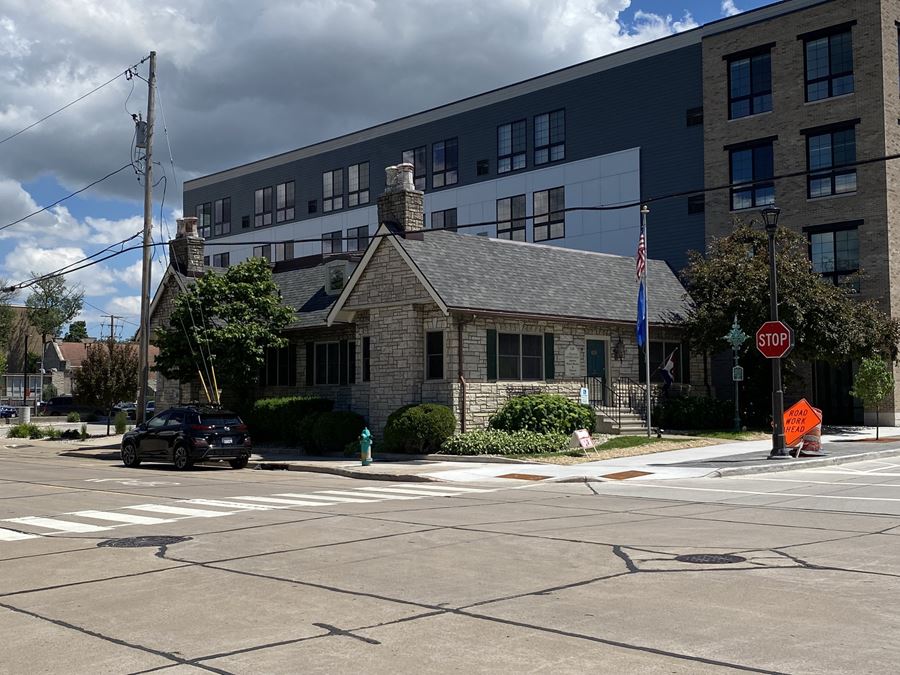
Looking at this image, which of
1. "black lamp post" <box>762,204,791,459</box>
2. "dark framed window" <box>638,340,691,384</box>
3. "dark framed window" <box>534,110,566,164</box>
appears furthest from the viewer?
"dark framed window" <box>534,110,566,164</box>

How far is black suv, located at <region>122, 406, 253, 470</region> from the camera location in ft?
82.8

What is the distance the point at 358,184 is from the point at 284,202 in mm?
7513

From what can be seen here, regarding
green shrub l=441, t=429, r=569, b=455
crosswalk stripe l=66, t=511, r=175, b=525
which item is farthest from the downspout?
crosswalk stripe l=66, t=511, r=175, b=525

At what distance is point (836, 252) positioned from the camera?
36156mm

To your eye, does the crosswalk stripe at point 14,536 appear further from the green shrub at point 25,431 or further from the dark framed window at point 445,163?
the dark framed window at point 445,163

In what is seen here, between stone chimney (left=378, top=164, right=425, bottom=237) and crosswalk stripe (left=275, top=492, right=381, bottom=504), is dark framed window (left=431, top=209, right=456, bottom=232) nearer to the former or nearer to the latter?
stone chimney (left=378, top=164, right=425, bottom=237)

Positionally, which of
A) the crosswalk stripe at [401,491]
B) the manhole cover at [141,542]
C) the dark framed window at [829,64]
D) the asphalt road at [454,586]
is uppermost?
the dark framed window at [829,64]

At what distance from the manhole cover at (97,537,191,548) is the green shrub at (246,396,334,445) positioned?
18538 mm

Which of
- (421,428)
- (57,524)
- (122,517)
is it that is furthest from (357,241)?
(57,524)

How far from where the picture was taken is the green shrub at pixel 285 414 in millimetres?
31359

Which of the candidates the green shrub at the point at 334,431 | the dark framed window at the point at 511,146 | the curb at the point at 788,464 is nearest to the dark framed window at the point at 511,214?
the dark framed window at the point at 511,146

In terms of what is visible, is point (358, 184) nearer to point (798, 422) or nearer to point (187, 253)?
point (187, 253)

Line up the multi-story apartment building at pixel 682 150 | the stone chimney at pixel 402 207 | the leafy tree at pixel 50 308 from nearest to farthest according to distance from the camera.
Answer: the stone chimney at pixel 402 207 → the multi-story apartment building at pixel 682 150 → the leafy tree at pixel 50 308

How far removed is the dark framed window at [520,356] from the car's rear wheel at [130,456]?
1084 cm
